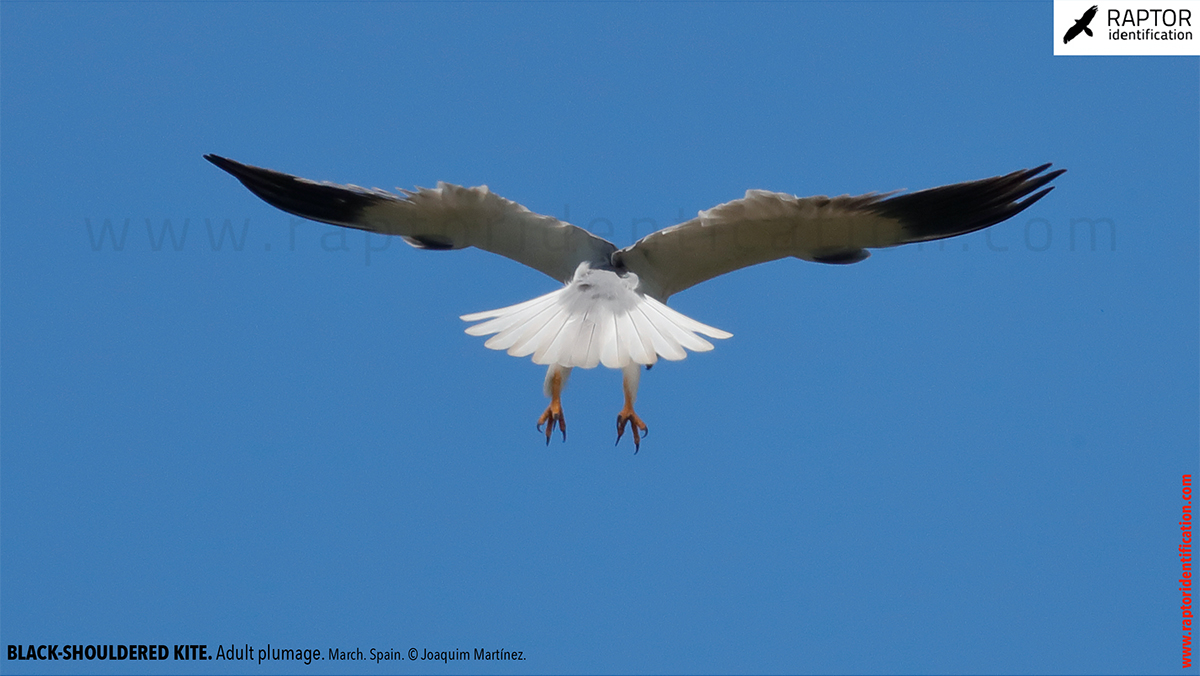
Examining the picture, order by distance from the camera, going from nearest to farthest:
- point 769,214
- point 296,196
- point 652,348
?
1. point 652,348
2. point 769,214
3. point 296,196

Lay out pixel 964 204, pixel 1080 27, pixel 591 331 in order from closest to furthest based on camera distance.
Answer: pixel 591 331, pixel 964 204, pixel 1080 27

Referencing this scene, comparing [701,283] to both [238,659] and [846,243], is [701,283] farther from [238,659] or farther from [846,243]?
[238,659]

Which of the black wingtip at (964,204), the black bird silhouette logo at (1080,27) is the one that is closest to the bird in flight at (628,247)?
the black wingtip at (964,204)

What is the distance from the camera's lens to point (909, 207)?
503 cm

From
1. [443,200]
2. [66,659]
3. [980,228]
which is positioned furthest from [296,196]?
[980,228]

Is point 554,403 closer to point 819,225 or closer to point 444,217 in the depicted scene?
point 444,217

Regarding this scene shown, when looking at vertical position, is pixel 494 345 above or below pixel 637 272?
below

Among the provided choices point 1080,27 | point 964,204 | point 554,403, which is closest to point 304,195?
point 554,403

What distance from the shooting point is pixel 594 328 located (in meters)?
4.66

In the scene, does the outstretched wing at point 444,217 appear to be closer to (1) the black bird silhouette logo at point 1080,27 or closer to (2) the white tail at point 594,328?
(2) the white tail at point 594,328

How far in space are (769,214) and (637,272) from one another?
2.39 feet

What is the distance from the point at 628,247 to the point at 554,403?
96 cm

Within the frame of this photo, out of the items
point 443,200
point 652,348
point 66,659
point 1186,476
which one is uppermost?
point 443,200

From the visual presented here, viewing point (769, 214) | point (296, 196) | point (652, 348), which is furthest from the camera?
point (296, 196)
